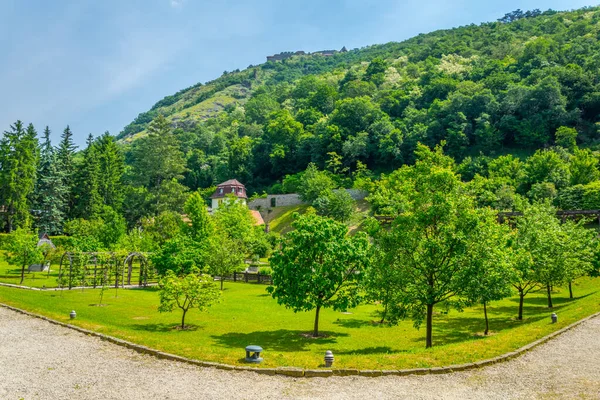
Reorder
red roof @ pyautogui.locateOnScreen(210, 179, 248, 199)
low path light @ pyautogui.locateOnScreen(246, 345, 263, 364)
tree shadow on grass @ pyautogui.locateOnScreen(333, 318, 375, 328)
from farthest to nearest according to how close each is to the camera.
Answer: red roof @ pyautogui.locateOnScreen(210, 179, 248, 199) → tree shadow on grass @ pyautogui.locateOnScreen(333, 318, 375, 328) → low path light @ pyautogui.locateOnScreen(246, 345, 263, 364)

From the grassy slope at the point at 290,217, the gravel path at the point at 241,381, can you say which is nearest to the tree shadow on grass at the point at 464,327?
the gravel path at the point at 241,381

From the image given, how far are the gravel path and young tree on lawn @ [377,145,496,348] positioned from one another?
4.15 meters

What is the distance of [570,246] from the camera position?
2541 centimetres

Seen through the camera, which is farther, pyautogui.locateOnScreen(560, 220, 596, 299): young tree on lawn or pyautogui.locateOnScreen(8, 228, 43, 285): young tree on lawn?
pyautogui.locateOnScreen(8, 228, 43, 285): young tree on lawn

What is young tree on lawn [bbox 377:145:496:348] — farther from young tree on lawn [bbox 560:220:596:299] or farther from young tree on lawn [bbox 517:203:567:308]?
young tree on lawn [bbox 560:220:596:299]

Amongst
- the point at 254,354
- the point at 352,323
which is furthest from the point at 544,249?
the point at 254,354

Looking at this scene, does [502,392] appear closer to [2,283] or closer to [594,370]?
[594,370]

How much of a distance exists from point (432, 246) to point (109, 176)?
73.4 m

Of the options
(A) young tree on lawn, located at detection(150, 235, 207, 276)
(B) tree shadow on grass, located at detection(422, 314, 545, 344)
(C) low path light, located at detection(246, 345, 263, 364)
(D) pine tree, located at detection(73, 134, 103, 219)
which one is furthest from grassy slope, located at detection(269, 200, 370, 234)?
(C) low path light, located at detection(246, 345, 263, 364)

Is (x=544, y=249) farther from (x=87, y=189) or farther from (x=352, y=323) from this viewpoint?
(x=87, y=189)

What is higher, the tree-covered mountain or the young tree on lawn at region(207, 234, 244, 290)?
the tree-covered mountain

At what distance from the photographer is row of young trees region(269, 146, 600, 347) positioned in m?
17.9

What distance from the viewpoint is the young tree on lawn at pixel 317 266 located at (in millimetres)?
20266

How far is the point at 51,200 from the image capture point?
69250 mm
